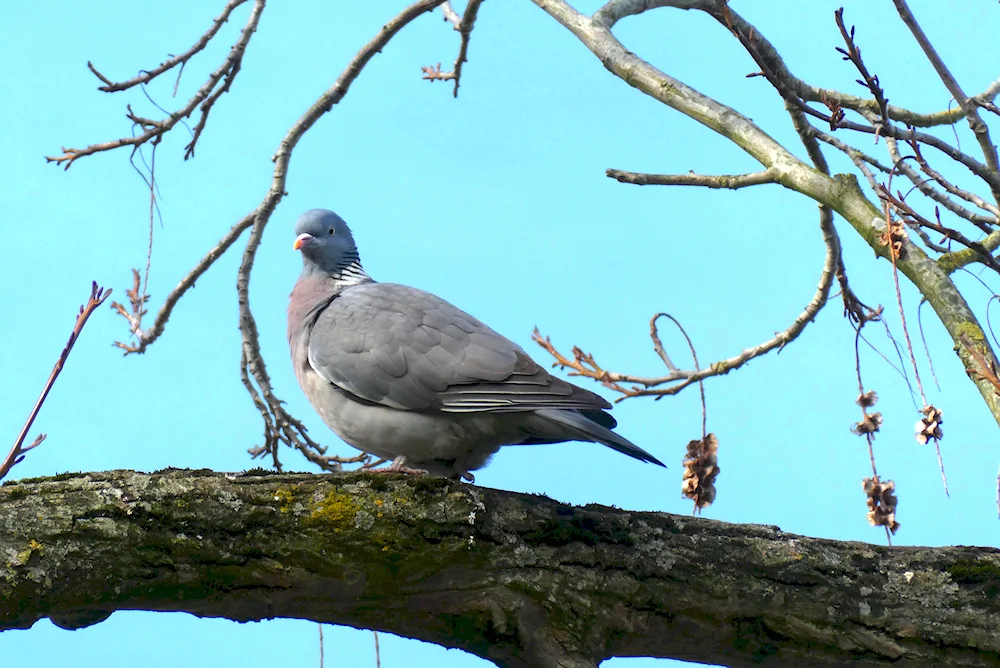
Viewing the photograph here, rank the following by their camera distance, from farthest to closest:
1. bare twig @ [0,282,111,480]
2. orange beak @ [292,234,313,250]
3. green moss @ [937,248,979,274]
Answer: orange beak @ [292,234,313,250] → green moss @ [937,248,979,274] → bare twig @ [0,282,111,480]

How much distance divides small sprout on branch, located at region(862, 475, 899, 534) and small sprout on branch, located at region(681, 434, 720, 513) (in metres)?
0.53

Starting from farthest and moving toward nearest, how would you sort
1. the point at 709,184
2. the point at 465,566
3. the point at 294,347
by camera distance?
the point at 294,347
the point at 709,184
the point at 465,566

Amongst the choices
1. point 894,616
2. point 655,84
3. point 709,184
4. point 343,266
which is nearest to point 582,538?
point 894,616

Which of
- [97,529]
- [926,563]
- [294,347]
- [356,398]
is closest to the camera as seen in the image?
[97,529]

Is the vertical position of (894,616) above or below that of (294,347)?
below

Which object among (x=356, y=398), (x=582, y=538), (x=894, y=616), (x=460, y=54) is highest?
(x=460, y=54)

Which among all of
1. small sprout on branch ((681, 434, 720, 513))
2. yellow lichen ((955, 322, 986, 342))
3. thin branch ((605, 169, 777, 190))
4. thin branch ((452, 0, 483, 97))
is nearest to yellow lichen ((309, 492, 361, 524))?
small sprout on branch ((681, 434, 720, 513))

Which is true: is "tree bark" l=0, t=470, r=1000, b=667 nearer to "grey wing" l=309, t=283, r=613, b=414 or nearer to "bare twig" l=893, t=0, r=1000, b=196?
"grey wing" l=309, t=283, r=613, b=414

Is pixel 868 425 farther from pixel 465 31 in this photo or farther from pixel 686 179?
pixel 465 31

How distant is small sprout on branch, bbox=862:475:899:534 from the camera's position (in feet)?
11.4

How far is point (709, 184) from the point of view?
12.4 feet

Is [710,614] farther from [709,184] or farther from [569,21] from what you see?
[569,21]

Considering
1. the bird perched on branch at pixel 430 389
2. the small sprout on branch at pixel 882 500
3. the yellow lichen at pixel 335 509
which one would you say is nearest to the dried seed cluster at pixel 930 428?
the small sprout on branch at pixel 882 500

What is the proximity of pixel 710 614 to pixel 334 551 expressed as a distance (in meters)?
1.18
